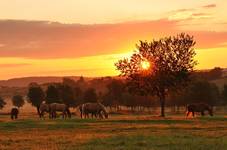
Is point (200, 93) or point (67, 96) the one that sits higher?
point (67, 96)

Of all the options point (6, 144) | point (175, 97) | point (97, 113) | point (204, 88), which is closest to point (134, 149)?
point (6, 144)

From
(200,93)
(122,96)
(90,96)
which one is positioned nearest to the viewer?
(200,93)

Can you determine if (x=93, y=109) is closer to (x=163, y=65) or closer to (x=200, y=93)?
(x=163, y=65)

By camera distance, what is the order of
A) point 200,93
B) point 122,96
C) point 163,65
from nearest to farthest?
point 163,65
point 200,93
point 122,96

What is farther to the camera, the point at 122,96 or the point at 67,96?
the point at 122,96

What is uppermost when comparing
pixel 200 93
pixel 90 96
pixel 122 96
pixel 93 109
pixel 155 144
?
Result: pixel 122 96

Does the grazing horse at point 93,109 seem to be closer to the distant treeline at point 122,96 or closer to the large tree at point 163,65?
the large tree at point 163,65

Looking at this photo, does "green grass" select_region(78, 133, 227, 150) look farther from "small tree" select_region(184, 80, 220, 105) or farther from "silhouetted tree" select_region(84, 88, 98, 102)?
"silhouetted tree" select_region(84, 88, 98, 102)

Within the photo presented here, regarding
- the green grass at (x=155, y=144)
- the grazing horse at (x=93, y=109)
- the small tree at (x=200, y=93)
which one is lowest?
the green grass at (x=155, y=144)

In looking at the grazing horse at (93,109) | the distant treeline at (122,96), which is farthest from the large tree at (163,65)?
the distant treeline at (122,96)

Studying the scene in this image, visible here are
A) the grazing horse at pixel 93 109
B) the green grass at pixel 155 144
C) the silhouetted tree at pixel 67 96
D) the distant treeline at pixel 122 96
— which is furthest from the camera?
the silhouetted tree at pixel 67 96

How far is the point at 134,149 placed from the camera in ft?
87.1

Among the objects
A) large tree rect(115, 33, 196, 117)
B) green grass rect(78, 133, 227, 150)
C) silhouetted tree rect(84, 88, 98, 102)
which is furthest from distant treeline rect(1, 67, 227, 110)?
green grass rect(78, 133, 227, 150)

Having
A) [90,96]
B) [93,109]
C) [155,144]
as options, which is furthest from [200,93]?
[155,144]
